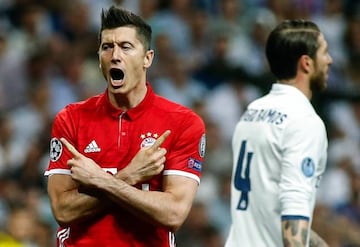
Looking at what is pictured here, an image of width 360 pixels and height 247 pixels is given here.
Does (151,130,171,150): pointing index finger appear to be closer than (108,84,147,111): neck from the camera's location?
Yes

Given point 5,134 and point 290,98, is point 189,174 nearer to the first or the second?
point 290,98

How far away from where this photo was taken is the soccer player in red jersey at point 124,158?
4723mm

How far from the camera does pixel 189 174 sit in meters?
4.89

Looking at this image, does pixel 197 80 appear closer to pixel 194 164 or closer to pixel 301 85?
pixel 301 85

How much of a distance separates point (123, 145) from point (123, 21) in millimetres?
611

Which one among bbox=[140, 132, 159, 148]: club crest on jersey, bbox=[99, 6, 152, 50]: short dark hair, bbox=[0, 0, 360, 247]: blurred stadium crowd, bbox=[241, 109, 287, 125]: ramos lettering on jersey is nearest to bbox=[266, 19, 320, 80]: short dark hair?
bbox=[241, 109, 287, 125]: ramos lettering on jersey

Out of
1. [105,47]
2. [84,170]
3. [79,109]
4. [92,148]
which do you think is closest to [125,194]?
[84,170]

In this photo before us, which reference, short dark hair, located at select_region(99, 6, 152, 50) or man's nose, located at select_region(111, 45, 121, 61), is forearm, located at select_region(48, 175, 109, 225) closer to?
man's nose, located at select_region(111, 45, 121, 61)

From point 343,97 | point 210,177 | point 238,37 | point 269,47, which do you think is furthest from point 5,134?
point 269,47

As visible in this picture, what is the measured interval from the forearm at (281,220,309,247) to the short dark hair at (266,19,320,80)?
88 cm

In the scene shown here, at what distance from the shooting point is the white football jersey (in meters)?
5.02

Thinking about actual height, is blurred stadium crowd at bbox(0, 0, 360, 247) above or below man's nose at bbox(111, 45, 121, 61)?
above

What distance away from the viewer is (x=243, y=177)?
5.38m

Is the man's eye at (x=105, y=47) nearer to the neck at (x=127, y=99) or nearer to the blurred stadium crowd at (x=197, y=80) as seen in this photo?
the neck at (x=127, y=99)
